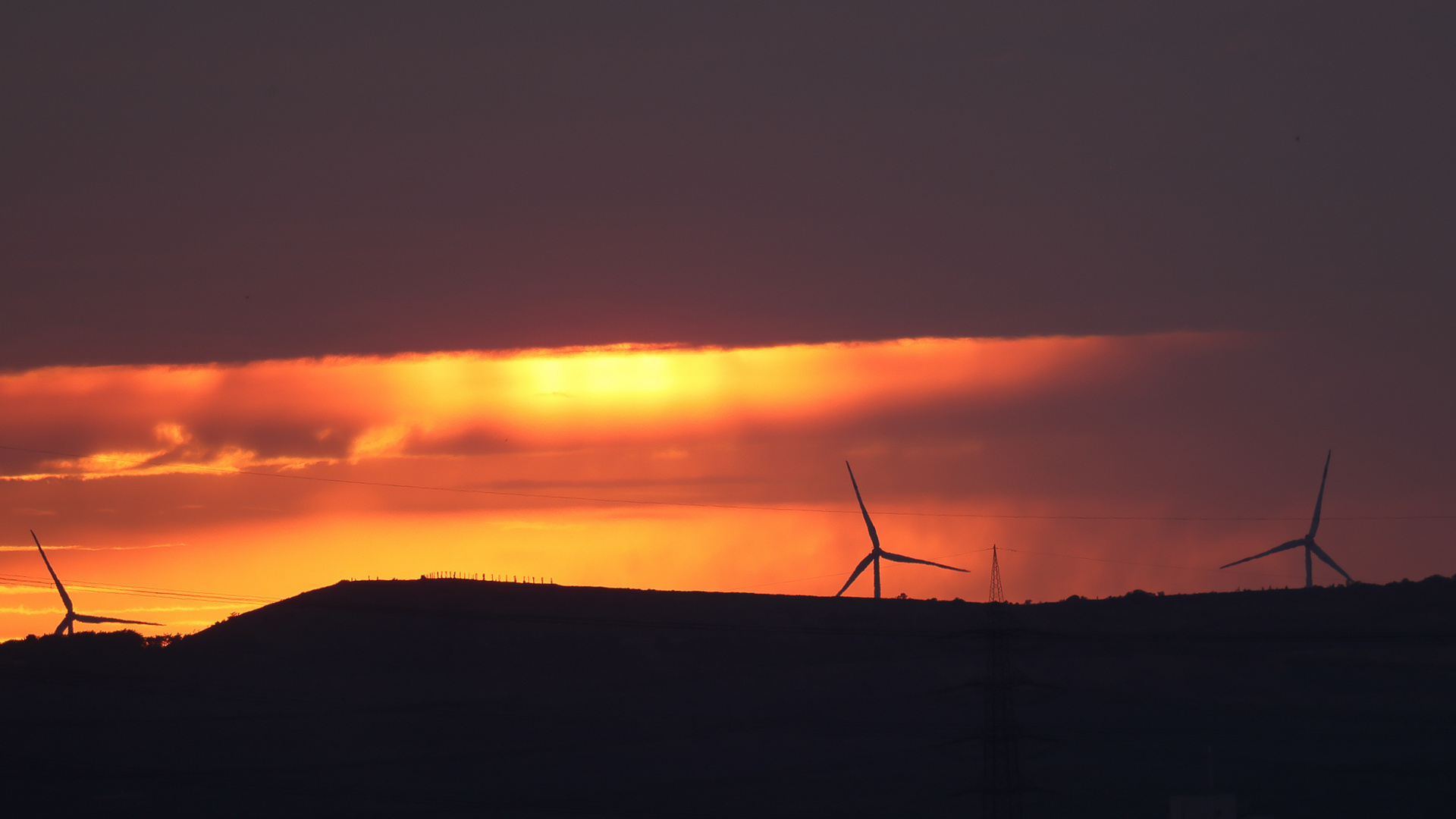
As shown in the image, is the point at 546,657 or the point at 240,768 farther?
the point at 546,657

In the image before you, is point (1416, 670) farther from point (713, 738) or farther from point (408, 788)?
point (408, 788)

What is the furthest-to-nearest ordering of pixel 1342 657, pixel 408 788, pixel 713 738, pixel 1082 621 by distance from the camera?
pixel 1082 621 < pixel 1342 657 < pixel 713 738 < pixel 408 788

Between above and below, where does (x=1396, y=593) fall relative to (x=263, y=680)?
above

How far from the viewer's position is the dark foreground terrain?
133375 mm

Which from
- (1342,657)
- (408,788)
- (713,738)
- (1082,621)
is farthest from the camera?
(1082,621)

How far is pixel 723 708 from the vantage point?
152 m

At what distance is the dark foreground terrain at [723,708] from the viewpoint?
438 ft

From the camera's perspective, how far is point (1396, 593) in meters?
170

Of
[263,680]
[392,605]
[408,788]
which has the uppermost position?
[392,605]

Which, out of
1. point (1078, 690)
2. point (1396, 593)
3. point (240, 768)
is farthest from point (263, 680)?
point (1396, 593)

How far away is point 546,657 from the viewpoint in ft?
529

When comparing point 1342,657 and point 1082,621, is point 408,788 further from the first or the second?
point 1342,657

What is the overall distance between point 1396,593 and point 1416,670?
1728cm

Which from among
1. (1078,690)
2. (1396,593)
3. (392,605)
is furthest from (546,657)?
(1396,593)
